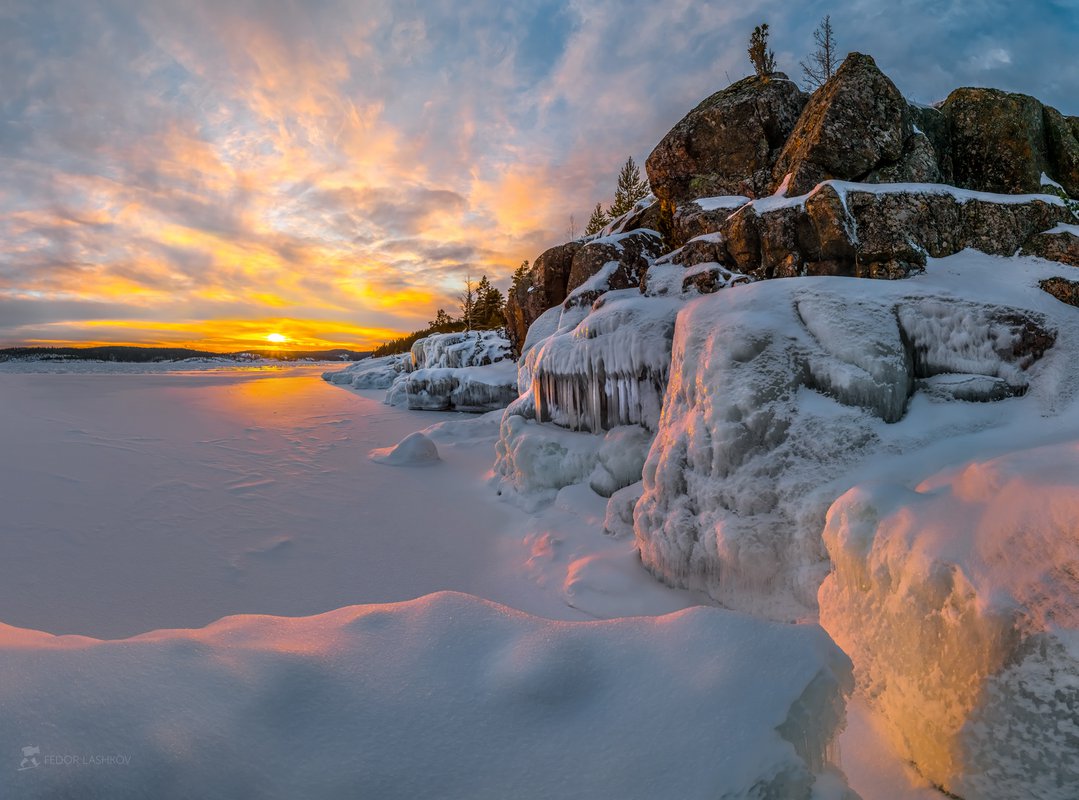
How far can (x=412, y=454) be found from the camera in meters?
8.58

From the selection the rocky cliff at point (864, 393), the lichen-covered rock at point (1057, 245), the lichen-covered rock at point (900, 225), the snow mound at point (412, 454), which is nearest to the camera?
the rocky cliff at point (864, 393)

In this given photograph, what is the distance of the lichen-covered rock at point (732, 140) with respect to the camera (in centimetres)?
991

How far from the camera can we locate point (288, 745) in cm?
140

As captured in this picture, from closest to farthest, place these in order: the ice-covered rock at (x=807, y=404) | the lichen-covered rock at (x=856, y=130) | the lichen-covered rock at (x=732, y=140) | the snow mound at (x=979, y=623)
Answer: the snow mound at (x=979, y=623) → the ice-covered rock at (x=807, y=404) → the lichen-covered rock at (x=856, y=130) → the lichen-covered rock at (x=732, y=140)

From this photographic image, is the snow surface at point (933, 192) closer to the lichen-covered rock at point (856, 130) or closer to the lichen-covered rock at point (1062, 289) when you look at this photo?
the lichen-covered rock at point (856, 130)

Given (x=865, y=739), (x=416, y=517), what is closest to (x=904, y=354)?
(x=865, y=739)

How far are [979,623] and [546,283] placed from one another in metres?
12.6

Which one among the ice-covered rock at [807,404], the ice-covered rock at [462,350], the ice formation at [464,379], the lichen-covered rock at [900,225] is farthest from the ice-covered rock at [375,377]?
the ice-covered rock at [807,404]

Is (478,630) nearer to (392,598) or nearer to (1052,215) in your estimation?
(392,598)

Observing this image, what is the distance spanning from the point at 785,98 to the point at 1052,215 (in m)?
5.78

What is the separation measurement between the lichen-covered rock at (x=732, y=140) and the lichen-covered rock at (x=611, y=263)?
140 centimetres

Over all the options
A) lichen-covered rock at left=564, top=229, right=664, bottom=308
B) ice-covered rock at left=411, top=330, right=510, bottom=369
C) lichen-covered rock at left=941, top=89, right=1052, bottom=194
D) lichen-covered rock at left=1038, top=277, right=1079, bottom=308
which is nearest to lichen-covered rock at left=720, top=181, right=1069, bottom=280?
lichen-covered rock at left=941, top=89, right=1052, bottom=194

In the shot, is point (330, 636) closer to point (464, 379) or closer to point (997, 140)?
point (997, 140)

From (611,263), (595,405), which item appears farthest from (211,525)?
(611,263)
